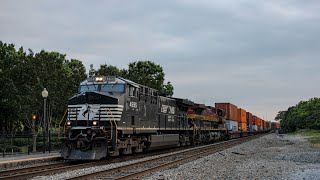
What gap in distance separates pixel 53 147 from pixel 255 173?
1545cm

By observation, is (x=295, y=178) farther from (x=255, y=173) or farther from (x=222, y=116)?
(x=222, y=116)

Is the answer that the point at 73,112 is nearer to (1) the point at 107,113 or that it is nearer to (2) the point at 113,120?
(1) the point at 107,113

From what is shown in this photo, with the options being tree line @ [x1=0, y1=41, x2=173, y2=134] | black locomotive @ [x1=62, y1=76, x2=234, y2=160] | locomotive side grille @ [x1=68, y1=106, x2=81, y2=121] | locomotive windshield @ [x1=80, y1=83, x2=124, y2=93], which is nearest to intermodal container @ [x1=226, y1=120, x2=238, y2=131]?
tree line @ [x1=0, y1=41, x2=173, y2=134]

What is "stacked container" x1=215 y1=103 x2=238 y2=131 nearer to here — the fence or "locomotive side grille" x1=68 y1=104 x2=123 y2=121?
the fence

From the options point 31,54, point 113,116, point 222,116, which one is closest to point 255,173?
point 113,116

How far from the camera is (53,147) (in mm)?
24969

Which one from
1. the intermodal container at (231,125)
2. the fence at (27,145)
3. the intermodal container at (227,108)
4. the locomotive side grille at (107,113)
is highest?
the intermodal container at (227,108)

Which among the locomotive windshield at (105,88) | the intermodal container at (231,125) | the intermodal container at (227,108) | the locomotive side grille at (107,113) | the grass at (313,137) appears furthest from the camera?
the intermodal container at (227,108)

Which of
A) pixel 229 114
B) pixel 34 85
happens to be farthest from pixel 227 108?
pixel 34 85

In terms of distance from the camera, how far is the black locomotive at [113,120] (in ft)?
57.5

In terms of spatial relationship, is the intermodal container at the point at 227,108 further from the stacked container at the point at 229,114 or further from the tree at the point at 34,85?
the tree at the point at 34,85

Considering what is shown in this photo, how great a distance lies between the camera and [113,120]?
59.0ft

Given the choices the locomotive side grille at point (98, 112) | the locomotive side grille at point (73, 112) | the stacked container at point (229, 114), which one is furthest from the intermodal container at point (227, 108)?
the locomotive side grille at point (73, 112)

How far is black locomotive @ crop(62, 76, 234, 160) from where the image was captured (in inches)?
690
